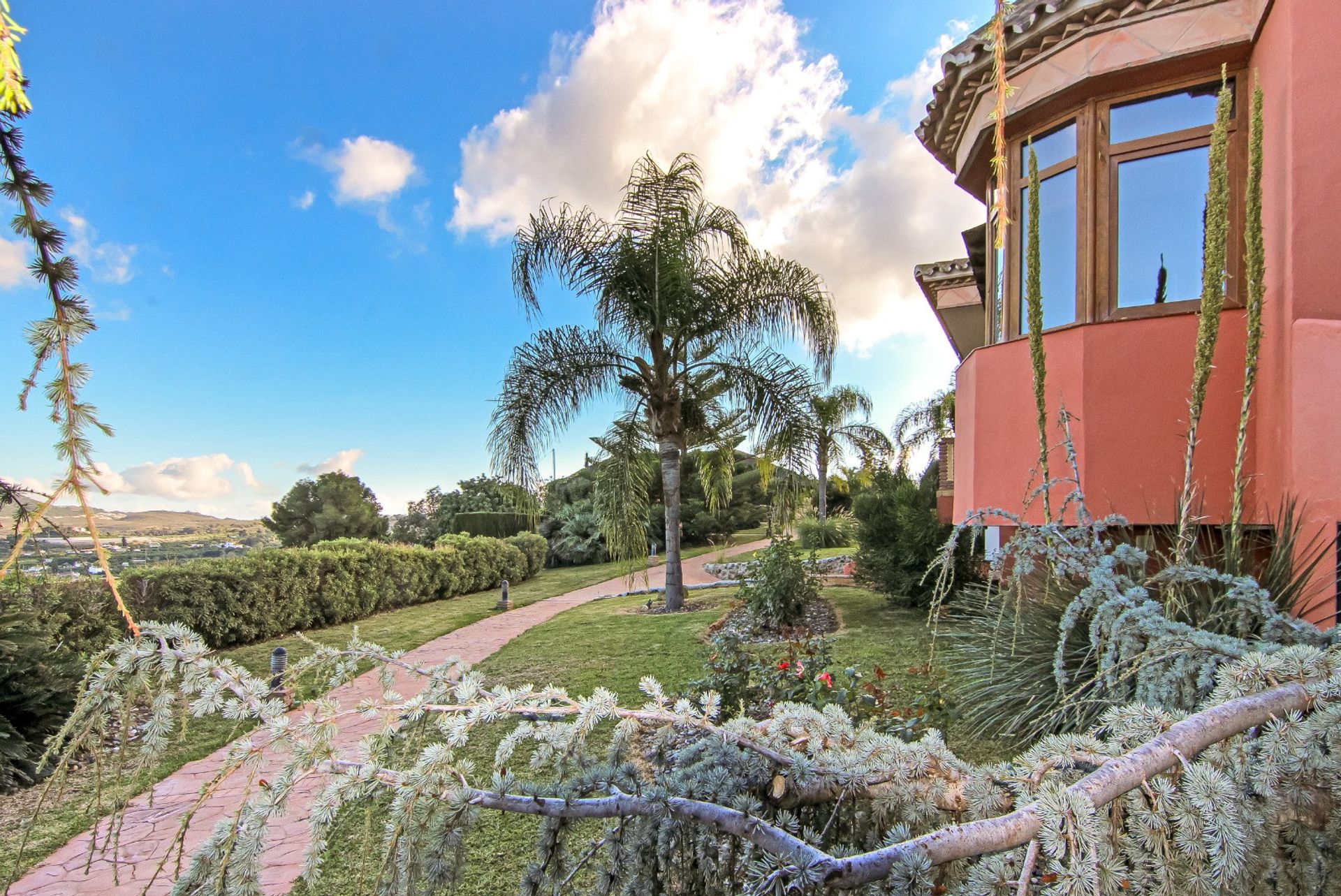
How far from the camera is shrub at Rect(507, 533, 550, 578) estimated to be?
21.9 m

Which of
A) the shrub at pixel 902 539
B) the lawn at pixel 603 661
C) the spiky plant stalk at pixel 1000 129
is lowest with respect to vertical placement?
the lawn at pixel 603 661

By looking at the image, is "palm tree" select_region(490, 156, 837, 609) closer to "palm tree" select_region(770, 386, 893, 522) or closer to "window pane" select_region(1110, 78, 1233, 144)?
"palm tree" select_region(770, 386, 893, 522)

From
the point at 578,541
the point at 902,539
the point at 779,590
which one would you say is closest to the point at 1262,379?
the point at 902,539

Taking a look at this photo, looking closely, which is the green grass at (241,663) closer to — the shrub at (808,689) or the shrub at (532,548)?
the shrub at (532,548)

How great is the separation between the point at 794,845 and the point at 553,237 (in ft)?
39.1

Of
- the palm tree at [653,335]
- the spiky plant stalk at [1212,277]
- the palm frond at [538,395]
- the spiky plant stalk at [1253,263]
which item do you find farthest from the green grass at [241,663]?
the spiky plant stalk at [1253,263]

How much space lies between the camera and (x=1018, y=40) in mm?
6273

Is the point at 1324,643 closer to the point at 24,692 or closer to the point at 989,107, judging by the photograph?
the point at 989,107

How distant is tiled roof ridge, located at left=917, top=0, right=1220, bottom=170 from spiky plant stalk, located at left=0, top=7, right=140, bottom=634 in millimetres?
6732

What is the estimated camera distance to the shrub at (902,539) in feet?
33.5

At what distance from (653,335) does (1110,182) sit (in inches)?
295

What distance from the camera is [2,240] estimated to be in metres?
2.07

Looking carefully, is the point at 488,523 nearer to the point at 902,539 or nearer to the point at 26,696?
the point at 902,539

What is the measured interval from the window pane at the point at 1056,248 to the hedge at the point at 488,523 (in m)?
24.1
